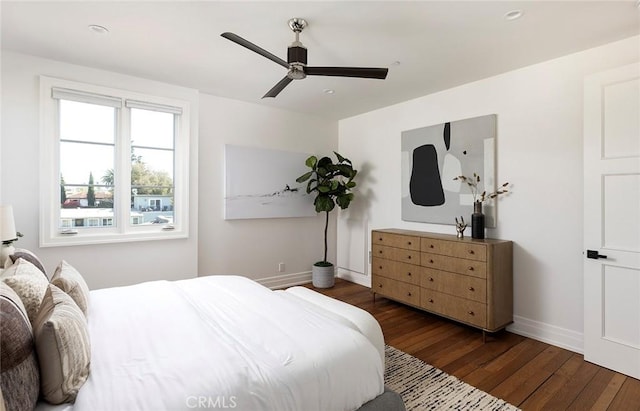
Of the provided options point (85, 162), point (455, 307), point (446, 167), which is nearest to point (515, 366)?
point (455, 307)

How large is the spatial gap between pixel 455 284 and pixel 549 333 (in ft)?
2.94

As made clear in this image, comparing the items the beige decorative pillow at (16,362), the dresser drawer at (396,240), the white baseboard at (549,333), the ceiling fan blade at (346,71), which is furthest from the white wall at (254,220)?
the beige decorative pillow at (16,362)

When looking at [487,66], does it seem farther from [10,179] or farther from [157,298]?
[10,179]

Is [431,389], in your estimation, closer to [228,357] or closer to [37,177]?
[228,357]

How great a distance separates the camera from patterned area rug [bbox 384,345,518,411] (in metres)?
1.97

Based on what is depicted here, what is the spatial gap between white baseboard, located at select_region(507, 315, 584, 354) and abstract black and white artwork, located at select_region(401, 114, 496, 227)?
1.00 meters

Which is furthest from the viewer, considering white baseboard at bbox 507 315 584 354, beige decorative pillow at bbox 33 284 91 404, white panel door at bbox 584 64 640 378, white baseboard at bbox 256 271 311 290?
white baseboard at bbox 256 271 311 290

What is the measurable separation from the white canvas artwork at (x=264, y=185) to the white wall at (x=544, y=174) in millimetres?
2215

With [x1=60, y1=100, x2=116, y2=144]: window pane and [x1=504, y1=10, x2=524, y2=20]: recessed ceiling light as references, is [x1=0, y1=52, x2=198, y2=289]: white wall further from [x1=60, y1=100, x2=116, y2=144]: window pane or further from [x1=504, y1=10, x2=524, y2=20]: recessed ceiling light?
[x1=504, y1=10, x2=524, y2=20]: recessed ceiling light

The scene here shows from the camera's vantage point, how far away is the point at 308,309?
197 cm

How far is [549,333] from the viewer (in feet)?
9.45

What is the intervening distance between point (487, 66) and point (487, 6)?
107cm

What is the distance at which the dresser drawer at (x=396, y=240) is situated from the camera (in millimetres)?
3488

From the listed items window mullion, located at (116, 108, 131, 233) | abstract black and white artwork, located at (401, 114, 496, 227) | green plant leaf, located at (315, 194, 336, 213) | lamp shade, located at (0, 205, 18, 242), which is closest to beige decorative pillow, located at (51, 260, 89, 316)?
lamp shade, located at (0, 205, 18, 242)
